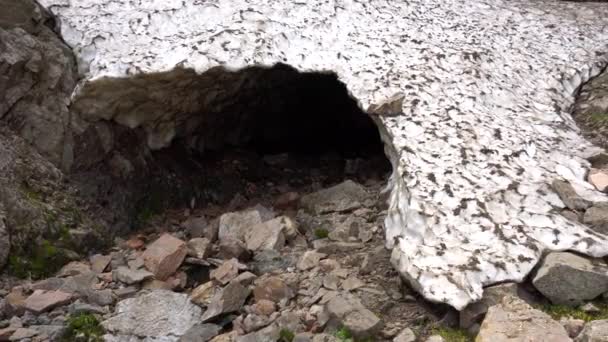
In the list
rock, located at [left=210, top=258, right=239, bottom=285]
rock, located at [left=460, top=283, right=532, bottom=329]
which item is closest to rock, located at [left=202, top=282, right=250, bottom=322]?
rock, located at [left=210, top=258, right=239, bottom=285]

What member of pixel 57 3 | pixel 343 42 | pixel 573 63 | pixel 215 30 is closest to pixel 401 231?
pixel 343 42

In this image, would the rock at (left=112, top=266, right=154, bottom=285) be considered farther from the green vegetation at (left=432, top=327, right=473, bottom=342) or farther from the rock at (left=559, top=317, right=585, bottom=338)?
the rock at (left=559, top=317, right=585, bottom=338)

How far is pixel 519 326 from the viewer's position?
4715 millimetres

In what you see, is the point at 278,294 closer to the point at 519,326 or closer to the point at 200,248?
the point at 200,248

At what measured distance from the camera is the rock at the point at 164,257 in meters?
6.24

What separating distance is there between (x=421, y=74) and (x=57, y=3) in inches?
183

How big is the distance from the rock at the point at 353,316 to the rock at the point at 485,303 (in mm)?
708

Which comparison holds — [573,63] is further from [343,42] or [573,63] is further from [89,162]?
[89,162]

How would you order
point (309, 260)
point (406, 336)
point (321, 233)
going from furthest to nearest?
point (321, 233) → point (309, 260) → point (406, 336)

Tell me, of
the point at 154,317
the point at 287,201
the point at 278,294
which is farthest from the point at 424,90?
the point at 154,317

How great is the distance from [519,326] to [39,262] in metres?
4.57

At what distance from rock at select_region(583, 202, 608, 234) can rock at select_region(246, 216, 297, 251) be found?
305cm

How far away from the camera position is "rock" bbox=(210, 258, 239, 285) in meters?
5.96

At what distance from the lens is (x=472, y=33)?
8.42 metres
